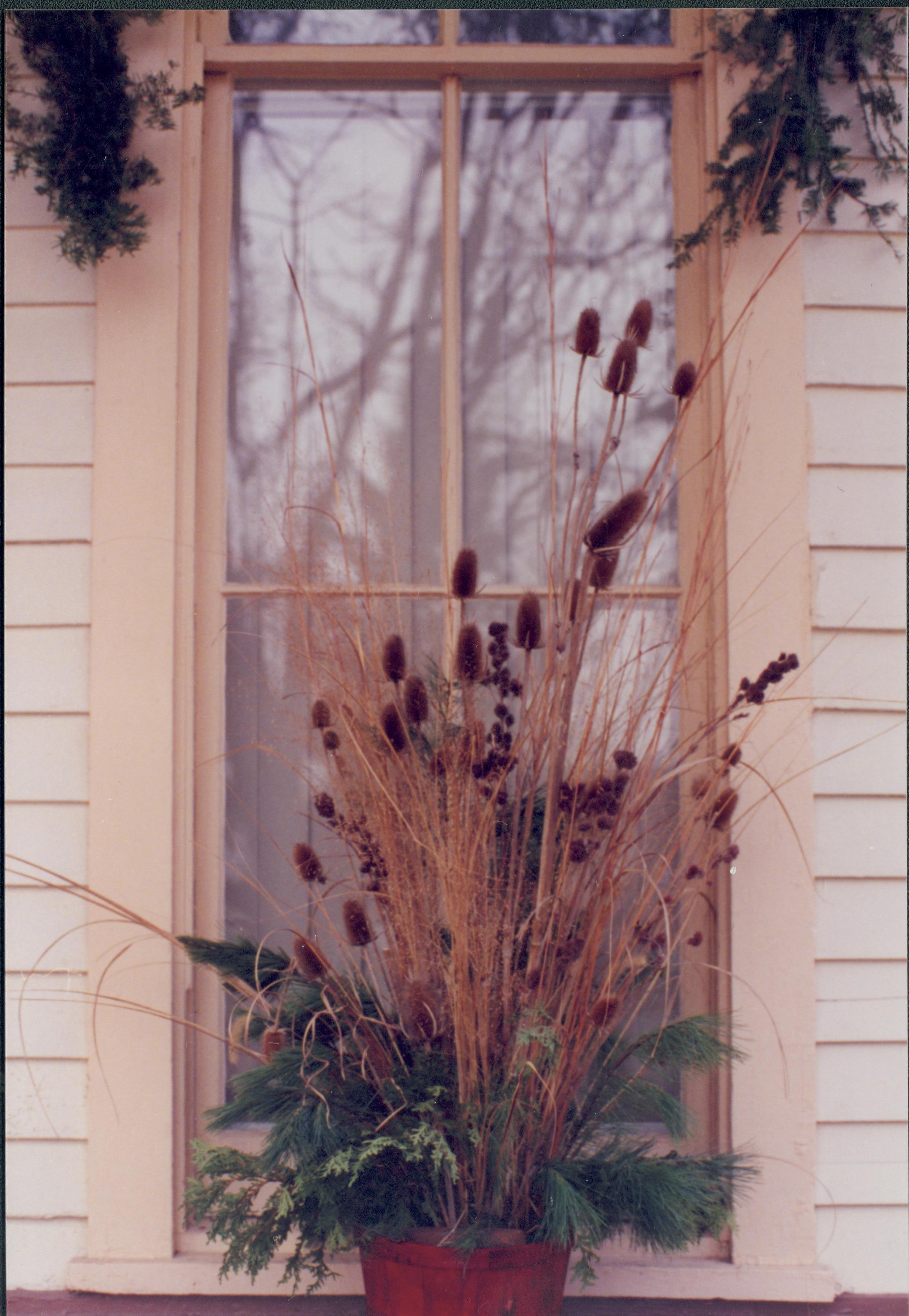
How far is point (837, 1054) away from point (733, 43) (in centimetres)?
175

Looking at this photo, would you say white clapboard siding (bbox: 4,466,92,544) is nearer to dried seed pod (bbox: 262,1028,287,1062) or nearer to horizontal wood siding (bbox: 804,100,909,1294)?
dried seed pod (bbox: 262,1028,287,1062)

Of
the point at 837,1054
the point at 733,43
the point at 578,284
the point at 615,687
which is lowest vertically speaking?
the point at 837,1054

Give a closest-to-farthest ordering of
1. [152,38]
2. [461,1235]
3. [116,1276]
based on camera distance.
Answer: [461,1235] → [116,1276] → [152,38]

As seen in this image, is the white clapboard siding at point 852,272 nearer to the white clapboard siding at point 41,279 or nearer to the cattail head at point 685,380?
the cattail head at point 685,380

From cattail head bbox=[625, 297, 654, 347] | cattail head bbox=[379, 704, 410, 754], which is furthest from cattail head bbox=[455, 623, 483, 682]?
cattail head bbox=[625, 297, 654, 347]

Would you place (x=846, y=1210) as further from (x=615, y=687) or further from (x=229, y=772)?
(x=229, y=772)

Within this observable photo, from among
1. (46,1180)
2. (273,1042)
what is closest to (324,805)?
(273,1042)

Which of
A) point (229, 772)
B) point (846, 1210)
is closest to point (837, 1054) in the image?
point (846, 1210)

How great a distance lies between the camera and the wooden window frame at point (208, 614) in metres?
1.56

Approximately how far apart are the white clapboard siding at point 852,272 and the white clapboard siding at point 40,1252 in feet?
6.73

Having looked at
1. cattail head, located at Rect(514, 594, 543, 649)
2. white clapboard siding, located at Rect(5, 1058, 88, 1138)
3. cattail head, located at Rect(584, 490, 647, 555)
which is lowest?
white clapboard siding, located at Rect(5, 1058, 88, 1138)

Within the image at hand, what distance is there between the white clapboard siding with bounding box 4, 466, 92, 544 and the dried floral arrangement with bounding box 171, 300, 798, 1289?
1.66 feet

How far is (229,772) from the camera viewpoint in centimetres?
170

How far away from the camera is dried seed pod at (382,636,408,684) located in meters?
1.29
